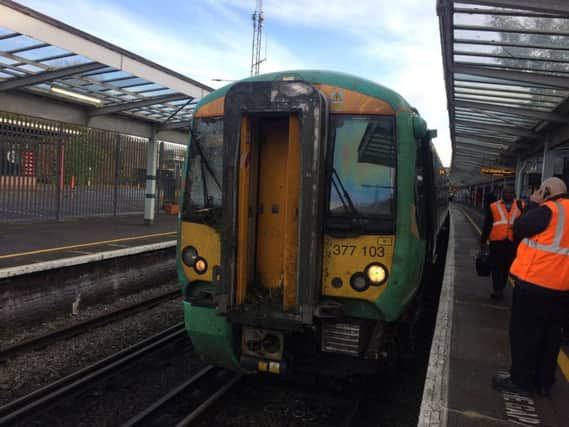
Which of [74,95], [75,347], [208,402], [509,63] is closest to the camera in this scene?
[208,402]

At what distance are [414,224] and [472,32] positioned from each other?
16.4ft

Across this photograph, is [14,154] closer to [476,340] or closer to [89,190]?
[89,190]

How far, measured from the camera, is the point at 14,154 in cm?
1153

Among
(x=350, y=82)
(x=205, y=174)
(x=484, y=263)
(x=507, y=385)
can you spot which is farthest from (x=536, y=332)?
(x=484, y=263)

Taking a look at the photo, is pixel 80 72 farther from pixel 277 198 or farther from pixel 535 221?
pixel 535 221

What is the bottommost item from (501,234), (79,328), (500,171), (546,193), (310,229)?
(79,328)

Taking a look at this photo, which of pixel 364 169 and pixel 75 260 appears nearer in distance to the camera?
pixel 364 169

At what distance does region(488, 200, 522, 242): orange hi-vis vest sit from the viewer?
6816 mm

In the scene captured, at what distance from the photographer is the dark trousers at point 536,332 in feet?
11.9

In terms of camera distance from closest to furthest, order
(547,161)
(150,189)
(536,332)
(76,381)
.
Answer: (536,332), (76,381), (547,161), (150,189)

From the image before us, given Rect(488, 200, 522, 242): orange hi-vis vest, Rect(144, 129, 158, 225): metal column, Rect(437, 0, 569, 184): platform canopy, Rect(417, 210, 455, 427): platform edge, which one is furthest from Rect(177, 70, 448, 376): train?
Rect(144, 129, 158, 225): metal column

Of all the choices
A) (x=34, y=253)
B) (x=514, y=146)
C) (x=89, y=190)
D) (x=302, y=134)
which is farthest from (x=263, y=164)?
(x=514, y=146)

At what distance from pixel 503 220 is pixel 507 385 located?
11.9 ft

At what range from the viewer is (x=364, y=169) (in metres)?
3.83
